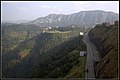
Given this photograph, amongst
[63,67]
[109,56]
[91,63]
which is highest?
[109,56]

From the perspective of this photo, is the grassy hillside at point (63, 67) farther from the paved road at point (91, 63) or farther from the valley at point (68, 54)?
the paved road at point (91, 63)

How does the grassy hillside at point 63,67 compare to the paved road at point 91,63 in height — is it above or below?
below

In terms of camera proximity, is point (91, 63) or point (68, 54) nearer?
point (91, 63)

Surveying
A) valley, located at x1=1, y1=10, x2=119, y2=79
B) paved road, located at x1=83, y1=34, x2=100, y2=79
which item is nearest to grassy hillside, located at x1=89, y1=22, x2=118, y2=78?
valley, located at x1=1, y1=10, x2=119, y2=79

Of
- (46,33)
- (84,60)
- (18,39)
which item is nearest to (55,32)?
(46,33)

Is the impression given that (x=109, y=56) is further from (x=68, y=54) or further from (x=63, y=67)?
(x=68, y=54)

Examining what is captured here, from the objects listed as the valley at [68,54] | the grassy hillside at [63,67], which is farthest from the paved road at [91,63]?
the grassy hillside at [63,67]

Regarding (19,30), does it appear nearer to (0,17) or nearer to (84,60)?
(84,60)

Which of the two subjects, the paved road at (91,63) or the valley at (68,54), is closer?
the paved road at (91,63)

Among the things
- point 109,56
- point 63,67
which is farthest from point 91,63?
point 109,56

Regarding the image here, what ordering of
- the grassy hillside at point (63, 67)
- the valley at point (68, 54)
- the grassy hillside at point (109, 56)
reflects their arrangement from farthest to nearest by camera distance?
the grassy hillside at point (63, 67)
the valley at point (68, 54)
the grassy hillside at point (109, 56)

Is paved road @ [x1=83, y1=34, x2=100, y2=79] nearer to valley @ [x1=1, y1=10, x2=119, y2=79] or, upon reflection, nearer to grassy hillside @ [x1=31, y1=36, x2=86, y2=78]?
valley @ [x1=1, y1=10, x2=119, y2=79]
